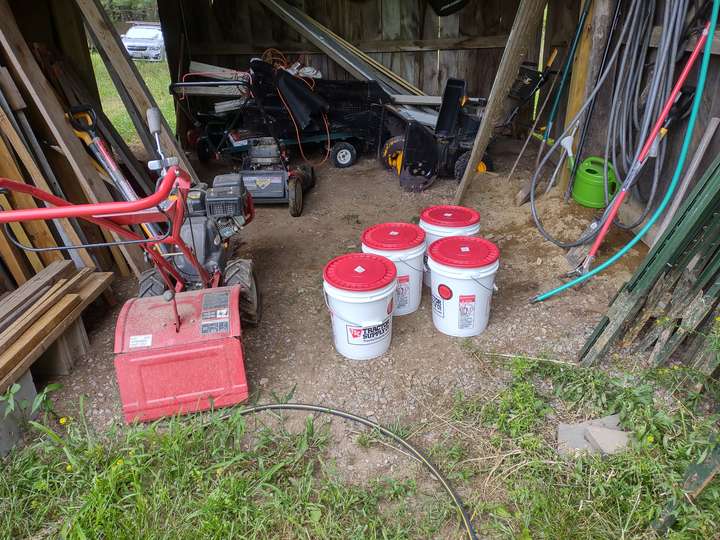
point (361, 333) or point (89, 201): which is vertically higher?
point (89, 201)

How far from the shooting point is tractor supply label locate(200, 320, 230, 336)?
2111 millimetres

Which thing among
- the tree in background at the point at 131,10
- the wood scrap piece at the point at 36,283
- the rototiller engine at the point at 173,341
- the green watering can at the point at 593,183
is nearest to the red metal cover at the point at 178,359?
the rototiller engine at the point at 173,341

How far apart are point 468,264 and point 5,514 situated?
82.5 inches

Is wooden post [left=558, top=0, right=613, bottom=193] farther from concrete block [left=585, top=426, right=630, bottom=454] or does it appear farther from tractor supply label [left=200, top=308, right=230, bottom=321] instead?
tractor supply label [left=200, top=308, right=230, bottom=321]

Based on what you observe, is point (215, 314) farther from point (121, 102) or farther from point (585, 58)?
point (121, 102)

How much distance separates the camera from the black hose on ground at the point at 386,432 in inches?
68.6

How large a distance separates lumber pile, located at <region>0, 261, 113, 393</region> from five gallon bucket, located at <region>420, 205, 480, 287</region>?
1.85 m

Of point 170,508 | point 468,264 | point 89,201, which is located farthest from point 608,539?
point 89,201

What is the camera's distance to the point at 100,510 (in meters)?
1.73

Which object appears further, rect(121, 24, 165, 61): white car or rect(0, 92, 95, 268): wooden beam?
rect(121, 24, 165, 61): white car

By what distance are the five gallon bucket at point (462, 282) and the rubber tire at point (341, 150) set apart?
293 centimetres

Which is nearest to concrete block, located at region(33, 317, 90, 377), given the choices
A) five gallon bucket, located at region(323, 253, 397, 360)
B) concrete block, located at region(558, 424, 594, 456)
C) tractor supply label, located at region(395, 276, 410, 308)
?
five gallon bucket, located at region(323, 253, 397, 360)

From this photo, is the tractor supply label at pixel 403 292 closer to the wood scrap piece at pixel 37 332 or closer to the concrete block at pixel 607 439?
the concrete block at pixel 607 439

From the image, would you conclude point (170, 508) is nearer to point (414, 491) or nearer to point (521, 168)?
point (414, 491)
